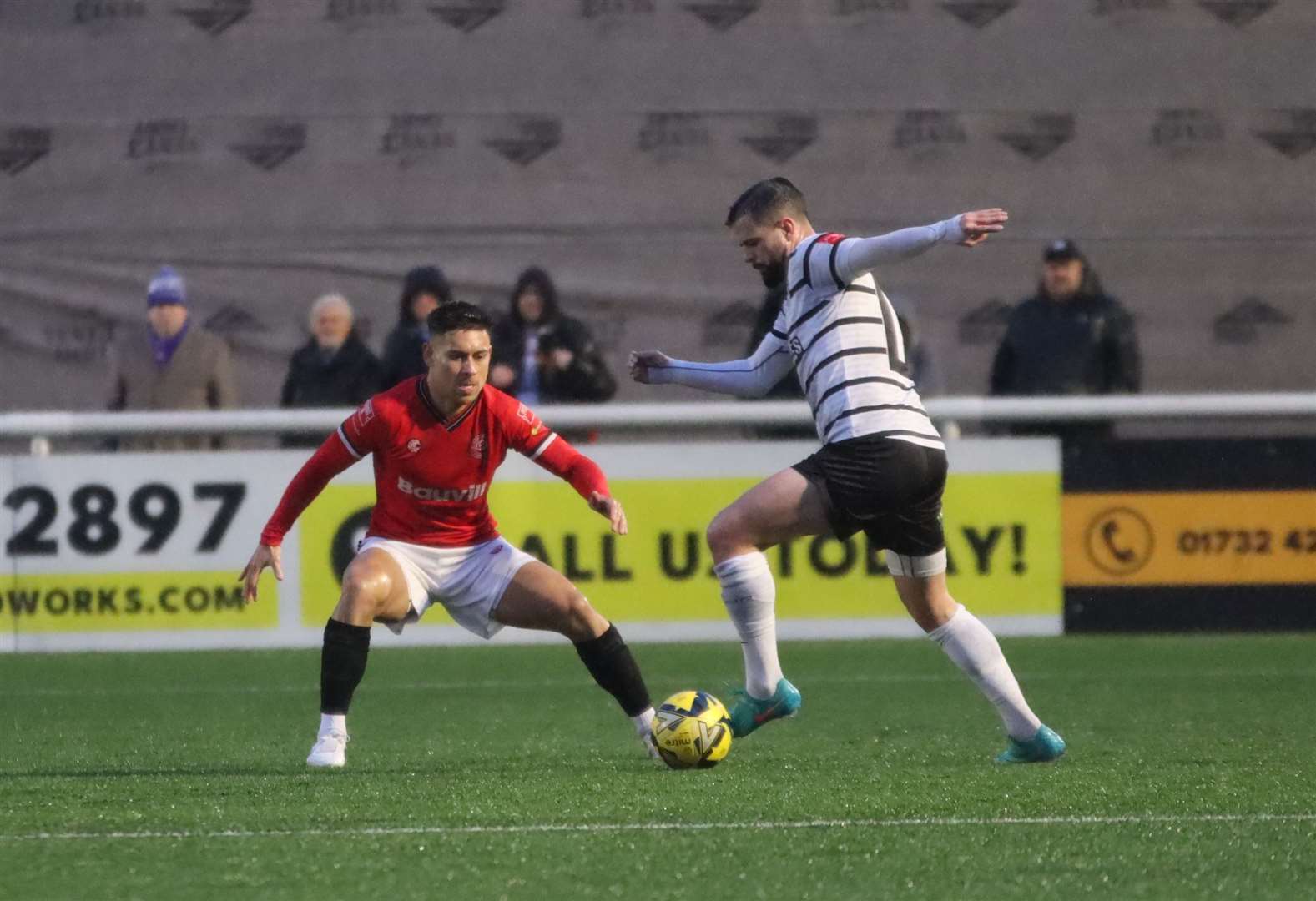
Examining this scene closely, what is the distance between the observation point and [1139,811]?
5.57 meters

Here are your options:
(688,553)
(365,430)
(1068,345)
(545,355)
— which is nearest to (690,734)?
(365,430)

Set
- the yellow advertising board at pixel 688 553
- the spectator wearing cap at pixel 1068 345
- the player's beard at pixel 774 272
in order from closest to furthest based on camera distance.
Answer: the player's beard at pixel 774 272 < the yellow advertising board at pixel 688 553 < the spectator wearing cap at pixel 1068 345

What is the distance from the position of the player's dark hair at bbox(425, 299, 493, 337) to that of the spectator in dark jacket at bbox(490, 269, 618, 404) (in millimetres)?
4341

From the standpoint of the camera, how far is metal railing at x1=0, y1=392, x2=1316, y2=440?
1082cm

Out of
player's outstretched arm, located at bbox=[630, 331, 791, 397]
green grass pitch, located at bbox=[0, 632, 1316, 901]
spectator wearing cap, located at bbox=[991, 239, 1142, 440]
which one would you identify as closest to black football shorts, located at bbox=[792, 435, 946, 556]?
player's outstretched arm, located at bbox=[630, 331, 791, 397]

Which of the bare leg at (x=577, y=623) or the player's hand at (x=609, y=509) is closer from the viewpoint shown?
the player's hand at (x=609, y=509)

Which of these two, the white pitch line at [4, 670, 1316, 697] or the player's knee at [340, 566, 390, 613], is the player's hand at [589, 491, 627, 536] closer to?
the player's knee at [340, 566, 390, 613]

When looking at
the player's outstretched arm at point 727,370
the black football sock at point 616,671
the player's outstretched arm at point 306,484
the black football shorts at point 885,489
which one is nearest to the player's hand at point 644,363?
the player's outstretched arm at point 727,370

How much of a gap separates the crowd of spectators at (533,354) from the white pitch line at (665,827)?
5.62 metres

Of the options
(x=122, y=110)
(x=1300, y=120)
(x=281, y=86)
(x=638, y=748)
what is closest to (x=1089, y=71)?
(x=1300, y=120)

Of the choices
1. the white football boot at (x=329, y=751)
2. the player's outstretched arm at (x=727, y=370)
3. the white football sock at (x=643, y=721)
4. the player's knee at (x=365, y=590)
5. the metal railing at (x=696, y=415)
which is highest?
the metal railing at (x=696, y=415)

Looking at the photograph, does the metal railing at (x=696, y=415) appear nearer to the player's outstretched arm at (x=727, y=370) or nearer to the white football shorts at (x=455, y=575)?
the player's outstretched arm at (x=727, y=370)

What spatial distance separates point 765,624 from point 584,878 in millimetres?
2131

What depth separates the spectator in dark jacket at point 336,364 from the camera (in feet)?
37.0
